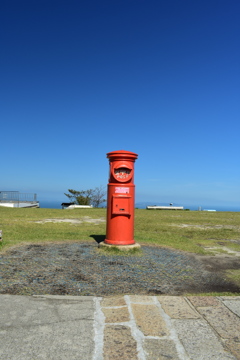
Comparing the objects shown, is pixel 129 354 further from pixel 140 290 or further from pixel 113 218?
pixel 113 218

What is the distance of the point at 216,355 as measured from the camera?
2.93m

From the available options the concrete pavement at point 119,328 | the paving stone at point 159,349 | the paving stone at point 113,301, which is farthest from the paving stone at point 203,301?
the paving stone at point 159,349

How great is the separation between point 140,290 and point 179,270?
62.4 inches

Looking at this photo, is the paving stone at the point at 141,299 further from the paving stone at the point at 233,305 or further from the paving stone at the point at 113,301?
the paving stone at the point at 233,305

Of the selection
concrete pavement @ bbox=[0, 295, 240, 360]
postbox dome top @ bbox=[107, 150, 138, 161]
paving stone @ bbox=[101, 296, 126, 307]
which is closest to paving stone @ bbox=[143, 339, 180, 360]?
concrete pavement @ bbox=[0, 295, 240, 360]

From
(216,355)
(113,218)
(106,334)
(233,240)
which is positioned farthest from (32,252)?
(233,240)

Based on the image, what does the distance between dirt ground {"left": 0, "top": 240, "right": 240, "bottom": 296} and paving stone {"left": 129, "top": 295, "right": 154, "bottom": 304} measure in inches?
12.5

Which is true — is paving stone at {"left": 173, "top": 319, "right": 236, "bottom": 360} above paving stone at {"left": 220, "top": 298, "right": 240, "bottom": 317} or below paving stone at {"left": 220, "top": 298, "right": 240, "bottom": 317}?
below

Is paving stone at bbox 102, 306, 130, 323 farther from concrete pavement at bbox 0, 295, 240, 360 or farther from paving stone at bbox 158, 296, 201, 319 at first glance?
paving stone at bbox 158, 296, 201, 319

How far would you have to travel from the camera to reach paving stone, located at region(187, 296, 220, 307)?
4.19 meters

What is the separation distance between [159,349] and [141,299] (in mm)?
1325

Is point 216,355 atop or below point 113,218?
below

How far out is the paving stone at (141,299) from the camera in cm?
423

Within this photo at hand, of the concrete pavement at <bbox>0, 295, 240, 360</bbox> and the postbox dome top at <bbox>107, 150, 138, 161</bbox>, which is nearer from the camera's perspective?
the concrete pavement at <bbox>0, 295, 240, 360</bbox>
